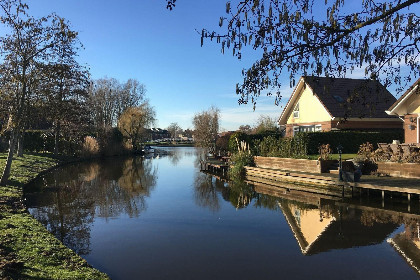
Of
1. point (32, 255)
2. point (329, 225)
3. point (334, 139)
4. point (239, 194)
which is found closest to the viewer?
point (32, 255)

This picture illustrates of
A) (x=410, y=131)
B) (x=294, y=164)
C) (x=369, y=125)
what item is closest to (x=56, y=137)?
(x=294, y=164)

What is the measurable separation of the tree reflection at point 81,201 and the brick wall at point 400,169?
10.8m

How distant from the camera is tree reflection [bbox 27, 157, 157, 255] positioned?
9419 mm

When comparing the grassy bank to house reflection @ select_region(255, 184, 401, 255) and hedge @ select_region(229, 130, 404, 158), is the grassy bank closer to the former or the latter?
house reflection @ select_region(255, 184, 401, 255)

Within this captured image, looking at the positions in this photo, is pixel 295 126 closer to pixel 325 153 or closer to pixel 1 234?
pixel 325 153

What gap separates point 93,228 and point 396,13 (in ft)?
29.8

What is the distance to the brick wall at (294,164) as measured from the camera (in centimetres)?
1677

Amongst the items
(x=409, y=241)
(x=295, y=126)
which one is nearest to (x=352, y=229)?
(x=409, y=241)

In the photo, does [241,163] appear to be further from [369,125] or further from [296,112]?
[296,112]

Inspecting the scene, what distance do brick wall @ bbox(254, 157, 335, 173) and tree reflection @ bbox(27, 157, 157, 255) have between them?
6.92 metres

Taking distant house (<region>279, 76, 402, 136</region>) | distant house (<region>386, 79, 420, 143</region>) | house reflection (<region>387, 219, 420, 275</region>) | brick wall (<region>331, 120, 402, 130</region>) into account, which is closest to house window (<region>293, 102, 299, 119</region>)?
distant house (<region>279, 76, 402, 136</region>)

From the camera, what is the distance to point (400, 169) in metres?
14.5

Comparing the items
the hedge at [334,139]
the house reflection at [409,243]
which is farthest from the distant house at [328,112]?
the house reflection at [409,243]

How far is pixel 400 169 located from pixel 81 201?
1366cm
